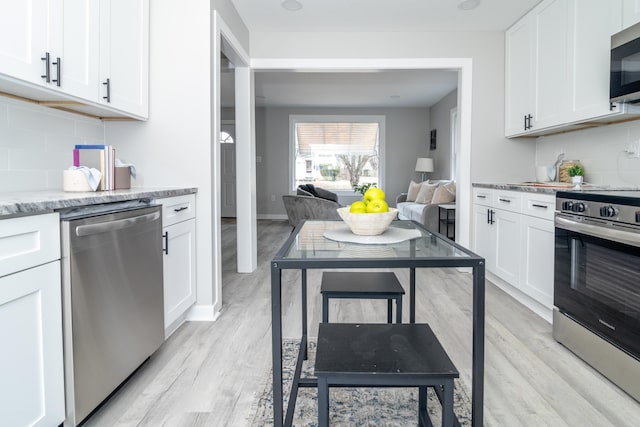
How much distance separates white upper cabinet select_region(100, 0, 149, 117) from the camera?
2.22 m

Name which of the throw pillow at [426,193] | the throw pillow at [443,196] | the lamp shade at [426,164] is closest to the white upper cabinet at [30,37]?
the throw pillow at [443,196]

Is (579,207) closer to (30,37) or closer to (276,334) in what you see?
(276,334)

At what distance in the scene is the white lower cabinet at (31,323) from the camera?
46.3 inches

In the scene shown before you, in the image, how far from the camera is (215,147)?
2873 millimetres

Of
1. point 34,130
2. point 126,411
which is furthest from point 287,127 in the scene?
point 126,411

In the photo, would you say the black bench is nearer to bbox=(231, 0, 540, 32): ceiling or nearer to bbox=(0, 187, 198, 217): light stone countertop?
bbox=(0, 187, 198, 217): light stone countertop

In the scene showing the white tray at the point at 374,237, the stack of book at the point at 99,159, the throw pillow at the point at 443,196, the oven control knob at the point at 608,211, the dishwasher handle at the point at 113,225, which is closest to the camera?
the white tray at the point at 374,237

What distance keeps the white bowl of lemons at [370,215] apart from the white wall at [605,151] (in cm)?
226

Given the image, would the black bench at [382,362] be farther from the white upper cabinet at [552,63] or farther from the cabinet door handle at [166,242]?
the white upper cabinet at [552,63]

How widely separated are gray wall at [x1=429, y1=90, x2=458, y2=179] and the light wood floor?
15.1ft

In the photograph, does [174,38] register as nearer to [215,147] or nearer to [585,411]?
[215,147]

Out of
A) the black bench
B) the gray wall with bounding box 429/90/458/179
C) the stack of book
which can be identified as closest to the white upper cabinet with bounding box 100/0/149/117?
the stack of book

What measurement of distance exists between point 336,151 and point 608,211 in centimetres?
765

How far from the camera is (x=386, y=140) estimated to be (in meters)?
8.98
